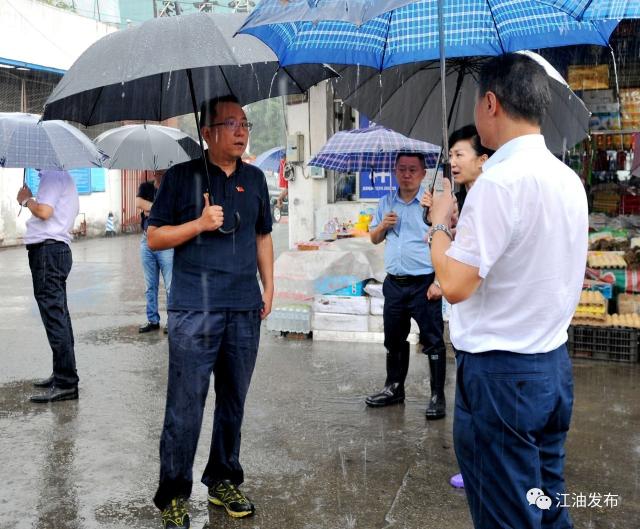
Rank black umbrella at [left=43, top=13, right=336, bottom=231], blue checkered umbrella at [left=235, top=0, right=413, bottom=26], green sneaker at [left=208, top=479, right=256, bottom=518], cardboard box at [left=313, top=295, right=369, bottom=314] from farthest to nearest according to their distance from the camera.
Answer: cardboard box at [left=313, top=295, right=369, bottom=314] < green sneaker at [left=208, top=479, right=256, bottom=518] < black umbrella at [left=43, top=13, right=336, bottom=231] < blue checkered umbrella at [left=235, top=0, right=413, bottom=26]

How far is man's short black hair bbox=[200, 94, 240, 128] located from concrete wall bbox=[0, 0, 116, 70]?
56.5 ft

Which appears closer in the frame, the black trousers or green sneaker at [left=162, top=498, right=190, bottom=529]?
green sneaker at [left=162, top=498, right=190, bottom=529]

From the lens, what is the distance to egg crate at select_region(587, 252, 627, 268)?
24.3 ft

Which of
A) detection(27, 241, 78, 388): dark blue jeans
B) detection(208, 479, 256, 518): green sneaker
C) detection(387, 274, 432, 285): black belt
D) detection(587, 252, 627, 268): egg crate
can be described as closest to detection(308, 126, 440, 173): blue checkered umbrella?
detection(387, 274, 432, 285): black belt

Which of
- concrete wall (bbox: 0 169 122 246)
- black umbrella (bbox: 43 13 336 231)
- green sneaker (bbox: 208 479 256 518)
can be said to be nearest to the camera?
black umbrella (bbox: 43 13 336 231)

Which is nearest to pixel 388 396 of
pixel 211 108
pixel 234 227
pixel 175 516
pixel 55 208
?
pixel 175 516

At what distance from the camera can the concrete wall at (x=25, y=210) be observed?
753 inches

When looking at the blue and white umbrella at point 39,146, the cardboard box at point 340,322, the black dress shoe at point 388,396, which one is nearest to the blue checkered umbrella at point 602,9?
the black dress shoe at point 388,396

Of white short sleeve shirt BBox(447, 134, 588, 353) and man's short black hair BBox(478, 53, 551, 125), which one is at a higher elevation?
man's short black hair BBox(478, 53, 551, 125)

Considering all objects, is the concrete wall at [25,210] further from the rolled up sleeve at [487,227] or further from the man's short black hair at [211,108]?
the rolled up sleeve at [487,227]

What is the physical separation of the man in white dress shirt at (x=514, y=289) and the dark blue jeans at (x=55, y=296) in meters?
4.16

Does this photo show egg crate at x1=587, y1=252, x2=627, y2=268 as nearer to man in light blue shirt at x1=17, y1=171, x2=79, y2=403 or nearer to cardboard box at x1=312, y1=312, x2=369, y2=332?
cardboard box at x1=312, y1=312, x2=369, y2=332

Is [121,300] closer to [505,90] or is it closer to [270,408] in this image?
[270,408]

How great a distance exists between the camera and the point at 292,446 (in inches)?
189
